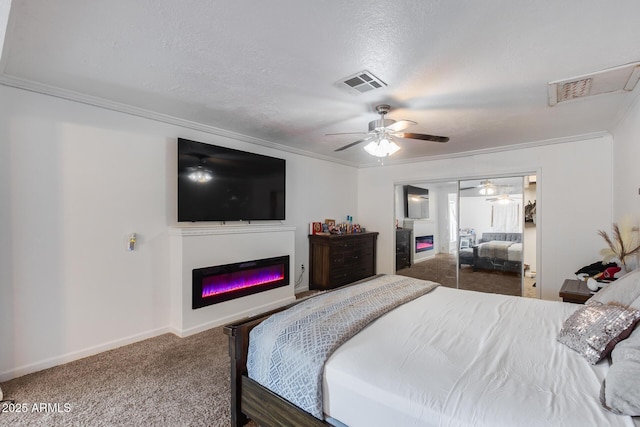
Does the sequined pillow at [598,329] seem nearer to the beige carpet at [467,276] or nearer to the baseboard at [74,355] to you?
the beige carpet at [467,276]

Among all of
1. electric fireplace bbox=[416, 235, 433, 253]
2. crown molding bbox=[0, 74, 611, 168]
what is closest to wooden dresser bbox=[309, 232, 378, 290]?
electric fireplace bbox=[416, 235, 433, 253]

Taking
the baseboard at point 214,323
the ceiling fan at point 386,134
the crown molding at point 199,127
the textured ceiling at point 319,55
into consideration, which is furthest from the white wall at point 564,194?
the baseboard at point 214,323

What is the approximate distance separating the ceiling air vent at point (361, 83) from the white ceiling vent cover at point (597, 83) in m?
1.39

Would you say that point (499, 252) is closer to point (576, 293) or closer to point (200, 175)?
point (576, 293)

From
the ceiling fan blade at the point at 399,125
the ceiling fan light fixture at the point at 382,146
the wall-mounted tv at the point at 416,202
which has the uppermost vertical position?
the ceiling fan blade at the point at 399,125

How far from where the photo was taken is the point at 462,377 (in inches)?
52.5

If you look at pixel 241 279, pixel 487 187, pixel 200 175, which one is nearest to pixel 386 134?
pixel 200 175

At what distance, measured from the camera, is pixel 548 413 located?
1.09 m

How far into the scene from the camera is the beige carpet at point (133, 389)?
6.28 feet

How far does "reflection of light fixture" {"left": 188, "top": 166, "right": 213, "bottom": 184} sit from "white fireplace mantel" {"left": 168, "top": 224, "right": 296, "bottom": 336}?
0.56 metres

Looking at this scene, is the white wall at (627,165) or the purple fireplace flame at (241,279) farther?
the purple fireplace flame at (241,279)

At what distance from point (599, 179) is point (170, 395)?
210 inches

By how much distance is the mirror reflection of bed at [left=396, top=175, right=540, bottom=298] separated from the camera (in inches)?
177

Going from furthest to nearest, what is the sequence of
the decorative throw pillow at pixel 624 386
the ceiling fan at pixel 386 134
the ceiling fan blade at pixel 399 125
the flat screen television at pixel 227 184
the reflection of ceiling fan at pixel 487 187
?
1. the reflection of ceiling fan at pixel 487 187
2. the flat screen television at pixel 227 184
3. the ceiling fan at pixel 386 134
4. the ceiling fan blade at pixel 399 125
5. the decorative throw pillow at pixel 624 386
